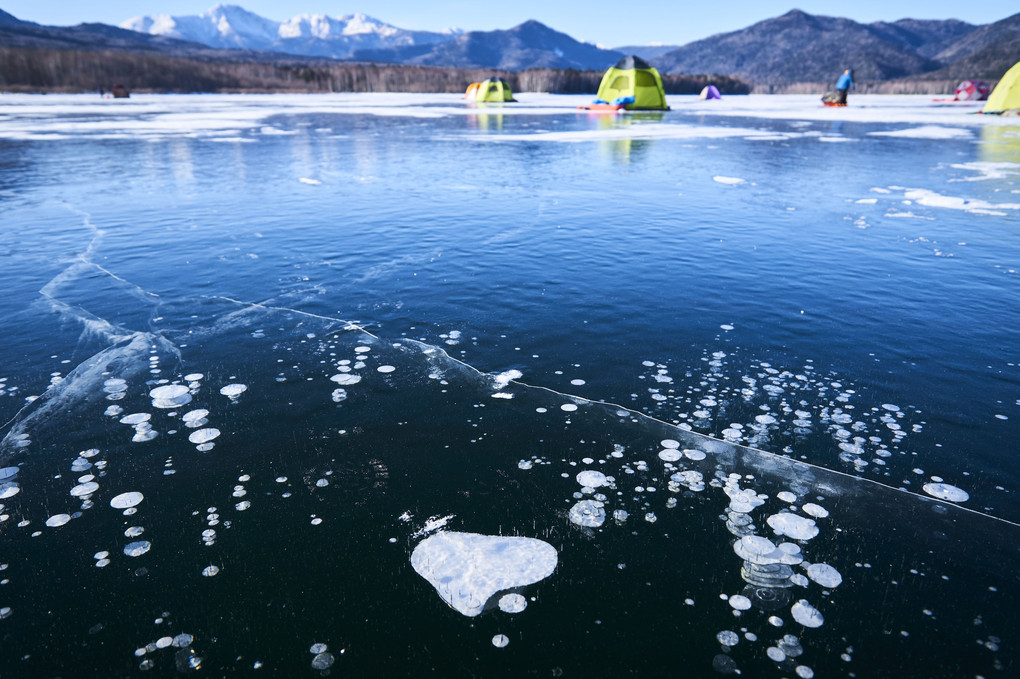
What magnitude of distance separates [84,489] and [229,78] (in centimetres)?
13873

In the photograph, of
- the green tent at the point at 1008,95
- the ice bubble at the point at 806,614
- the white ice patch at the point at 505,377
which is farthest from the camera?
the green tent at the point at 1008,95

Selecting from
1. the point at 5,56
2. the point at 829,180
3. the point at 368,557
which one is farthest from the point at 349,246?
the point at 5,56

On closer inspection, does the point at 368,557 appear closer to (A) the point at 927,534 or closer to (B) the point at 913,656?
(B) the point at 913,656

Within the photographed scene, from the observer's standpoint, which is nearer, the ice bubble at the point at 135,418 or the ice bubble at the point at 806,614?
the ice bubble at the point at 806,614

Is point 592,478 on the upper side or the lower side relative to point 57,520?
upper

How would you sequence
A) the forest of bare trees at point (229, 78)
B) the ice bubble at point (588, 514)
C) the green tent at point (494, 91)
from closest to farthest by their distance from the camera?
the ice bubble at point (588, 514), the green tent at point (494, 91), the forest of bare trees at point (229, 78)

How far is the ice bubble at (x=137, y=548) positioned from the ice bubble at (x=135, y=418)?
6.29 ft

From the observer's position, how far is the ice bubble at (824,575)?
3.83 metres

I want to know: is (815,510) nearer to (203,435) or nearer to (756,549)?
(756,549)

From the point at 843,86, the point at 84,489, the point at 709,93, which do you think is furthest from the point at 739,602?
the point at 709,93

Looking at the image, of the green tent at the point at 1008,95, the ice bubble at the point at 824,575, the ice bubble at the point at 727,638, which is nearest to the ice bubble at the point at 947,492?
the ice bubble at the point at 824,575

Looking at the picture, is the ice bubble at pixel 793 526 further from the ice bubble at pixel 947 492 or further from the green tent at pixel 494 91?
the green tent at pixel 494 91

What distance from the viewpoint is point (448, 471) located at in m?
4.98

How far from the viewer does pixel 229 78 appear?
392 feet
